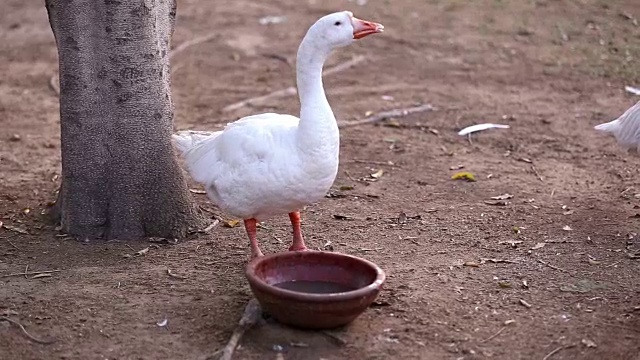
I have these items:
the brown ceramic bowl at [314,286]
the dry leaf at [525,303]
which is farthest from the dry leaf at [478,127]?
the brown ceramic bowl at [314,286]

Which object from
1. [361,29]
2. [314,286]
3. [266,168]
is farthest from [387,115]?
[314,286]

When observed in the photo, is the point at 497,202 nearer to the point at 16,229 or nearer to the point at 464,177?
the point at 464,177

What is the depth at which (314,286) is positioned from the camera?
4930 millimetres

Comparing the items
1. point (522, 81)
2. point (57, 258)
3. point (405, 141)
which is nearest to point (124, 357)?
point (57, 258)

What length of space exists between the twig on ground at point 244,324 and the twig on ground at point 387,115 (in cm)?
367

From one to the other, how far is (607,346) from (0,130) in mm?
5603

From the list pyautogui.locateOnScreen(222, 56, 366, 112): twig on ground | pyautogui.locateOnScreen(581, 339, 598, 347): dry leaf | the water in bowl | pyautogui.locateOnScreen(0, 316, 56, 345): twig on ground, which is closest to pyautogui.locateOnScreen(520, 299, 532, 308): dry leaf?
pyautogui.locateOnScreen(581, 339, 598, 347): dry leaf

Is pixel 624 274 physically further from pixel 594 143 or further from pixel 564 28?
pixel 564 28

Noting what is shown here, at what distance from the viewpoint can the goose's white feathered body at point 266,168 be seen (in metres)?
4.93

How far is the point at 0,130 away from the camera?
821 cm

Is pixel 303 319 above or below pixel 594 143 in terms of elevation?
above

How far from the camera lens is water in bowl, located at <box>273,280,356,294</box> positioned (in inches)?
192

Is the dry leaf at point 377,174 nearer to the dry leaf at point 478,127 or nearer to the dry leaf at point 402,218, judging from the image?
the dry leaf at point 402,218

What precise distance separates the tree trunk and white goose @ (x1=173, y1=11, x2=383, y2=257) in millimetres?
736
